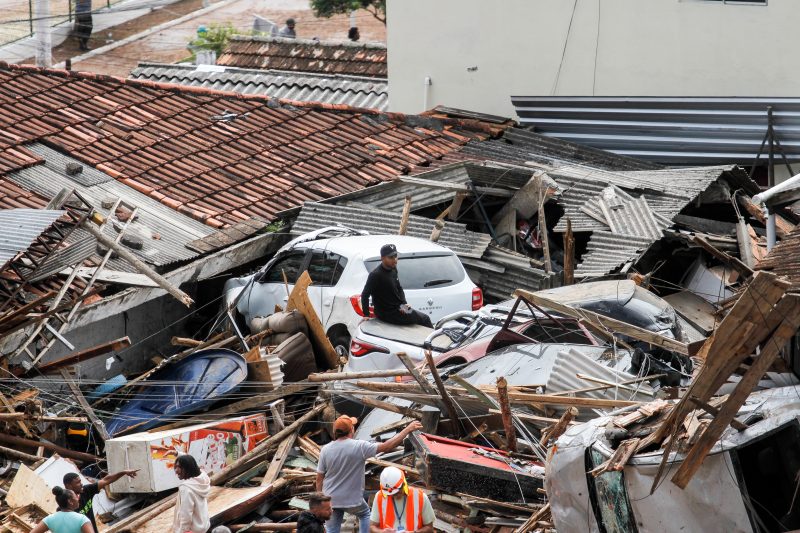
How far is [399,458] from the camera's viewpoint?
12148 millimetres

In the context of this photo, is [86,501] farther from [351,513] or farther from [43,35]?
[43,35]

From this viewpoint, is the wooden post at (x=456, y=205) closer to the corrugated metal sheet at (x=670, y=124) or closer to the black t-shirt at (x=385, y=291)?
the black t-shirt at (x=385, y=291)

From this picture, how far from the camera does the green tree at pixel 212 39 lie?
39781 mm

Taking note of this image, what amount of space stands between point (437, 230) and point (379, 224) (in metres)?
1.15

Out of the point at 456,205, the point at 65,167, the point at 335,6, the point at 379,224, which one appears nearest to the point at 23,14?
the point at 335,6

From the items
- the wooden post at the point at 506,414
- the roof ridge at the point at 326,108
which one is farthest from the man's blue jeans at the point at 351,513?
→ the roof ridge at the point at 326,108

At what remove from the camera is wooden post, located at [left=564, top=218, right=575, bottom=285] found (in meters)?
16.8

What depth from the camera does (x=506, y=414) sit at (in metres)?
11.0

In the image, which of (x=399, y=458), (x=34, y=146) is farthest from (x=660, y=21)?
(x=399, y=458)

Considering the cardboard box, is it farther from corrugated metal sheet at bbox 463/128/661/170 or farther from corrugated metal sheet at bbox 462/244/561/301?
corrugated metal sheet at bbox 463/128/661/170

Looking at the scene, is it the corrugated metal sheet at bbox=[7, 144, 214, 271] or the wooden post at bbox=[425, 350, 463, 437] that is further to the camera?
the corrugated metal sheet at bbox=[7, 144, 214, 271]

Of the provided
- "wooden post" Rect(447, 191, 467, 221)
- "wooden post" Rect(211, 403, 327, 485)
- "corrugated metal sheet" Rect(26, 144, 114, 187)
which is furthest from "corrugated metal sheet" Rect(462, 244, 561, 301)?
"corrugated metal sheet" Rect(26, 144, 114, 187)

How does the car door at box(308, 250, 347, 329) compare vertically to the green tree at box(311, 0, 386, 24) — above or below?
below

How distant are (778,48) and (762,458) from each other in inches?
558
